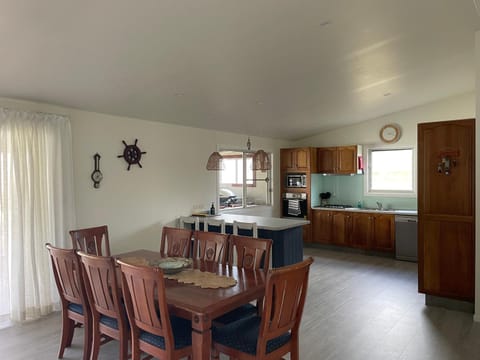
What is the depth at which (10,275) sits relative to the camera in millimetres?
3664

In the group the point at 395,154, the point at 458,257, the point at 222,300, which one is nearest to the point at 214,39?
the point at 222,300

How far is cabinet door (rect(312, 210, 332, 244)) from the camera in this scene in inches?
284

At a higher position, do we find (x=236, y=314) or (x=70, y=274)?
(x=70, y=274)

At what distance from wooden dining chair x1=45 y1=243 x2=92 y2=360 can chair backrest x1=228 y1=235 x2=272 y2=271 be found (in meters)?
1.27

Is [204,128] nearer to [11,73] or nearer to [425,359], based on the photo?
[11,73]

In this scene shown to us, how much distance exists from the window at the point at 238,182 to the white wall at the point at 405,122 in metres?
1.73

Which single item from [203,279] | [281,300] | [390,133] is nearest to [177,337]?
[203,279]

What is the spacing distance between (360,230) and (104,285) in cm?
546

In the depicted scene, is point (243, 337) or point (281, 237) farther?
point (281, 237)

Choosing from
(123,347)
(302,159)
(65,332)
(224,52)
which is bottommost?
(65,332)

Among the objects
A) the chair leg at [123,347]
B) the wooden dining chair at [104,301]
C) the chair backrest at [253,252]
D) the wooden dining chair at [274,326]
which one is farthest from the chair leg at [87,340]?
the chair backrest at [253,252]

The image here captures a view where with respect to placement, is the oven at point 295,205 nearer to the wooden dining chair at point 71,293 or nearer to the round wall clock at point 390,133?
the round wall clock at point 390,133

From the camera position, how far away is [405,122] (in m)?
6.86

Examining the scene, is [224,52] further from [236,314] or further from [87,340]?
[87,340]
